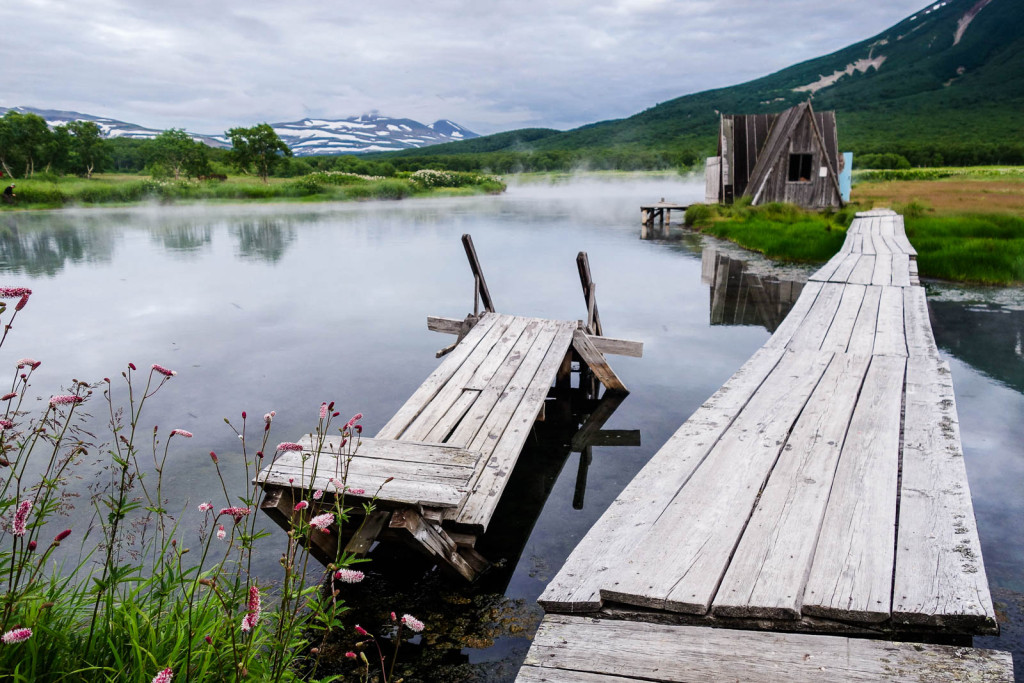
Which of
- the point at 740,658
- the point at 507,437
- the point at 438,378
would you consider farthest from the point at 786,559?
the point at 438,378

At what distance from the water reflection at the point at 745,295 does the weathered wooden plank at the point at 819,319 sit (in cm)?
111

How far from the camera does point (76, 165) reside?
49.8m

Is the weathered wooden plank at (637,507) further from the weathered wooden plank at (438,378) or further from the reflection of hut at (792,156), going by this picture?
the reflection of hut at (792,156)

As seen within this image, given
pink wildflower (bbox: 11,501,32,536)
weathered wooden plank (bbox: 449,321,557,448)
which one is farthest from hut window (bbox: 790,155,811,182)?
pink wildflower (bbox: 11,501,32,536)

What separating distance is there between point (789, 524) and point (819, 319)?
16.5 ft

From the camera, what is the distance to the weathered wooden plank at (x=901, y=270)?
9649mm

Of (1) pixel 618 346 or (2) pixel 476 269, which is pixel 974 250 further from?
(2) pixel 476 269

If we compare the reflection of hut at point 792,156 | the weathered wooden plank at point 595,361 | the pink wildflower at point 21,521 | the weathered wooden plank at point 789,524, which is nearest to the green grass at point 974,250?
the weathered wooden plank at point 595,361

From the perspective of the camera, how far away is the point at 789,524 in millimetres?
3094

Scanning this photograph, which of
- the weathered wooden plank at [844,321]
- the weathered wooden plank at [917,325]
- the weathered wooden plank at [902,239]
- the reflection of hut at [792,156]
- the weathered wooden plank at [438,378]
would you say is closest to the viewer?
the weathered wooden plank at [438,378]

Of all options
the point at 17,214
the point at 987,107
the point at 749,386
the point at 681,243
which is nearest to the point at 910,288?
the point at 749,386

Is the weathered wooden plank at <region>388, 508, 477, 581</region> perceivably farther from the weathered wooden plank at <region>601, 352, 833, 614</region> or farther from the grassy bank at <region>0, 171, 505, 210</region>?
the grassy bank at <region>0, 171, 505, 210</region>

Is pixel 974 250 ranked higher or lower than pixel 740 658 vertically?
higher

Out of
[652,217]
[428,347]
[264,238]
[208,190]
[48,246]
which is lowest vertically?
[428,347]
